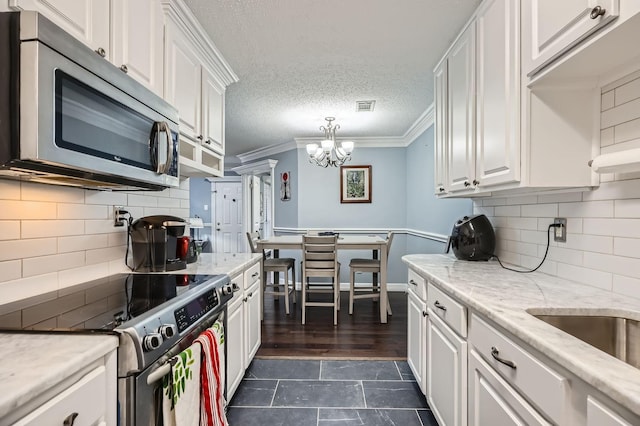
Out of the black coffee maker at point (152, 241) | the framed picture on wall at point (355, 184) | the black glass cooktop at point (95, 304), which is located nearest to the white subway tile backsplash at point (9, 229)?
the black glass cooktop at point (95, 304)

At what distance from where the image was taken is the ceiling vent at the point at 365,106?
11.3 ft

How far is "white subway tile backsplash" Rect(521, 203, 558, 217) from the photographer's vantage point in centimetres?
164

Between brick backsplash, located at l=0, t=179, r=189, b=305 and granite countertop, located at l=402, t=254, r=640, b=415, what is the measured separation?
1.72 m

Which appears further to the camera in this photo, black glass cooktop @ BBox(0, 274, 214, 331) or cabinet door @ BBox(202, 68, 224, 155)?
cabinet door @ BBox(202, 68, 224, 155)

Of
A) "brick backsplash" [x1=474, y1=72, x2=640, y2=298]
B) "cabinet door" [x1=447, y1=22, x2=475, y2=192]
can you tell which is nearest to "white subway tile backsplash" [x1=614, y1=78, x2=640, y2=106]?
"brick backsplash" [x1=474, y1=72, x2=640, y2=298]

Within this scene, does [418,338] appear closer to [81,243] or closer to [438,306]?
[438,306]

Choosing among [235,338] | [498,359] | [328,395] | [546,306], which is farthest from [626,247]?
[235,338]

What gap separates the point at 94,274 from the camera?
Answer: 1.63m

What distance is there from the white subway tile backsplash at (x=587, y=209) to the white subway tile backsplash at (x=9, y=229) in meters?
2.32

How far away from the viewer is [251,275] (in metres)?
2.40

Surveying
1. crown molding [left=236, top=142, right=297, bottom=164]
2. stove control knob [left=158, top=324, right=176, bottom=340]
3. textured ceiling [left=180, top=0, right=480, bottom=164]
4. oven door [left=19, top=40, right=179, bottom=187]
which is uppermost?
textured ceiling [left=180, top=0, right=480, bottom=164]

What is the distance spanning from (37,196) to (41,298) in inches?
16.3

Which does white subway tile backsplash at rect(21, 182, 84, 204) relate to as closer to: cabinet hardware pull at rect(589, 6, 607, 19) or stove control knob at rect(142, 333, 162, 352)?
stove control knob at rect(142, 333, 162, 352)

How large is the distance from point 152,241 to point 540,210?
6.93 feet
